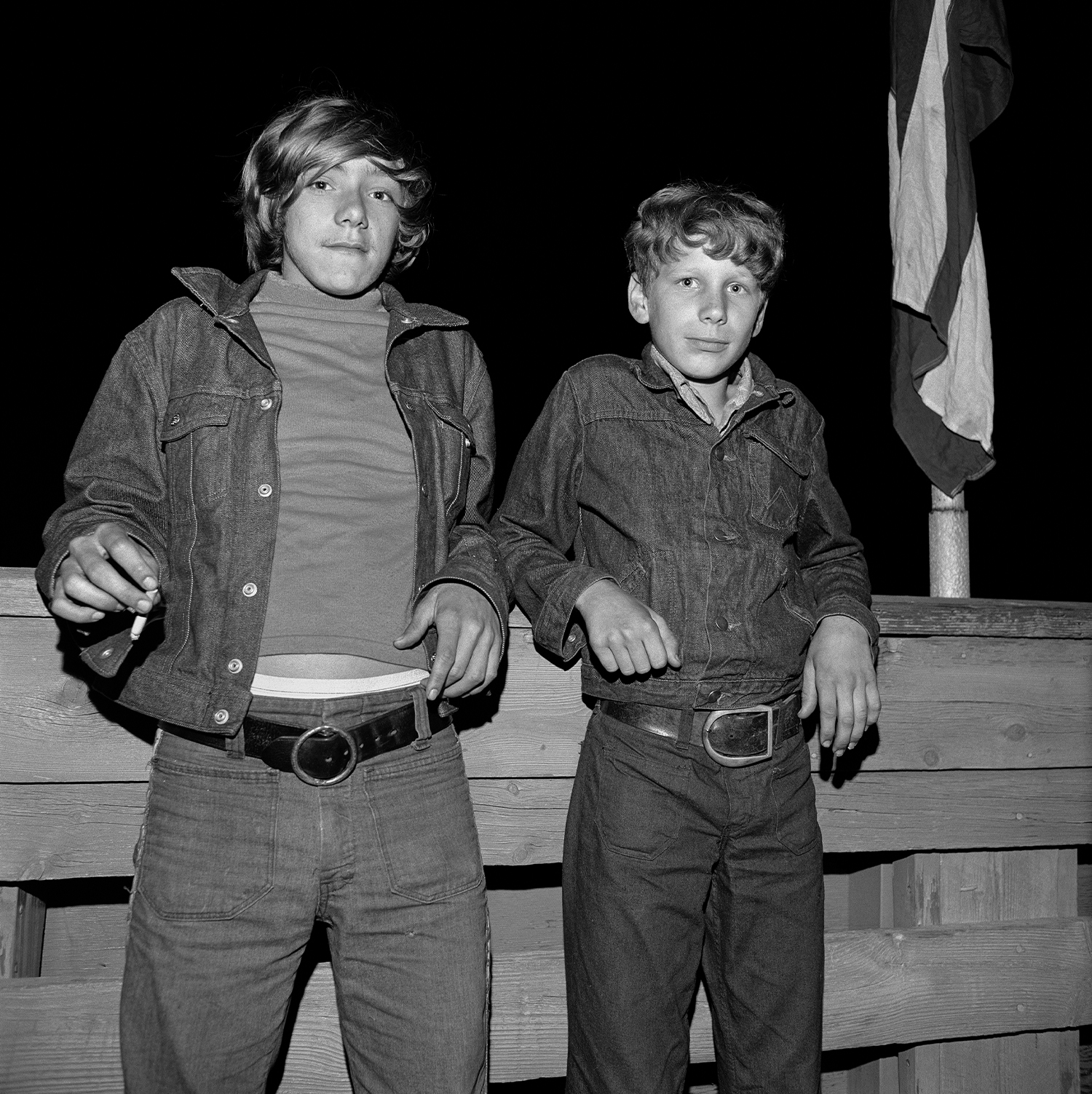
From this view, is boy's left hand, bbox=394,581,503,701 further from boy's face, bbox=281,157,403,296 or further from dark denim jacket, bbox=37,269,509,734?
boy's face, bbox=281,157,403,296

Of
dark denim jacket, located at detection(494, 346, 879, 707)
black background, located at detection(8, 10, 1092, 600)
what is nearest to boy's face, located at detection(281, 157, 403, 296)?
dark denim jacket, located at detection(494, 346, 879, 707)

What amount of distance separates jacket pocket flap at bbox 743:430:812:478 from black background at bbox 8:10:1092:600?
4267 millimetres

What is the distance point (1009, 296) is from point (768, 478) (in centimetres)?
732

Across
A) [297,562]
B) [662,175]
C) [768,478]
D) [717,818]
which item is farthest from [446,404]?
[662,175]

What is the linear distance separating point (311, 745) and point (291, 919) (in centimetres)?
23

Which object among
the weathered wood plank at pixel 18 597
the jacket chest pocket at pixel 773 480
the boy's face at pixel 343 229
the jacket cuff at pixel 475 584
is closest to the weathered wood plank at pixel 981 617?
the jacket chest pocket at pixel 773 480

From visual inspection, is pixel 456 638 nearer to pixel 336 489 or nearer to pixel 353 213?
pixel 336 489

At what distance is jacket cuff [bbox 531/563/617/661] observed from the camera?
1.64m

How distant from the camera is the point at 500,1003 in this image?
6.15ft

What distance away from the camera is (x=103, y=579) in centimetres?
128

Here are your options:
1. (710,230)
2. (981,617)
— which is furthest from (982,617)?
(710,230)

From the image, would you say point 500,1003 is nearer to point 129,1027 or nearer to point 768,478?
point 129,1027

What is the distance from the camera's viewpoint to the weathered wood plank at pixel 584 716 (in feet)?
5.54

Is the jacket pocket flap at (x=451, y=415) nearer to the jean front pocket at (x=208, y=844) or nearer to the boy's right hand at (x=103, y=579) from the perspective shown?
the boy's right hand at (x=103, y=579)
